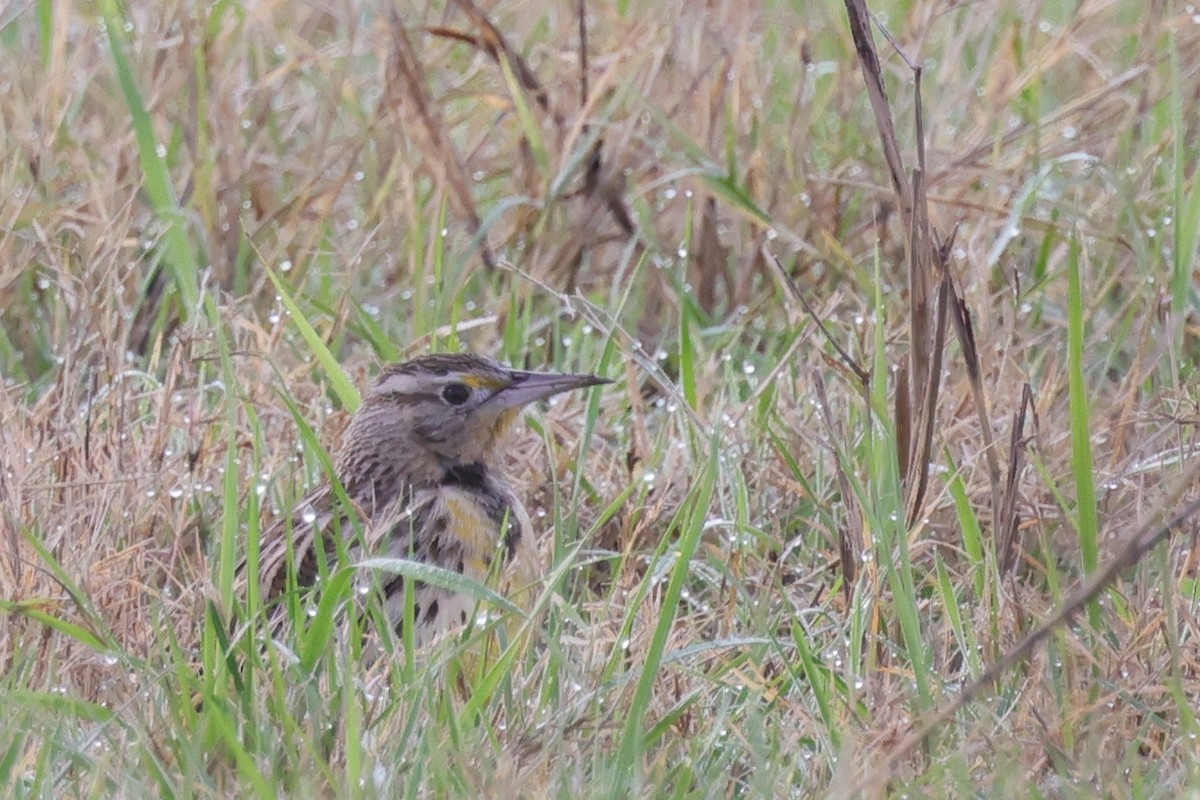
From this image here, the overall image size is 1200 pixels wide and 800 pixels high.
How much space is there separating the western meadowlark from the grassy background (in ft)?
0.39

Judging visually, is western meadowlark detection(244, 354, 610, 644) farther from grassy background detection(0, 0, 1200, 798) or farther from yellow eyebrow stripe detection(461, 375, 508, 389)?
grassy background detection(0, 0, 1200, 798)

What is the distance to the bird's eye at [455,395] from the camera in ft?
13.0

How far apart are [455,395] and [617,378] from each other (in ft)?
2.25

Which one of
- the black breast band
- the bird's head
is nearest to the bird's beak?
the bird's head

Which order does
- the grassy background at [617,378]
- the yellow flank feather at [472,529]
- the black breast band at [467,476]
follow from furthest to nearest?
1. the black breast band at [467,476]
2. the yellow flank feather at [472,529]
3. the grassy background at [617,378]

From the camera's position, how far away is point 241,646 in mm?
3074

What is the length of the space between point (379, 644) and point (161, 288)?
1.86 meters

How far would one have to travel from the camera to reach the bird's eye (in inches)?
156

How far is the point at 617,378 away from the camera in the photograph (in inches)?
181

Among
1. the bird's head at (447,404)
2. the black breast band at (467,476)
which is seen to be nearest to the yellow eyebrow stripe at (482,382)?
the bird's head at (447,404)

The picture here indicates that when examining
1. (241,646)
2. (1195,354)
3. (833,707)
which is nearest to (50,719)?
(241,646)

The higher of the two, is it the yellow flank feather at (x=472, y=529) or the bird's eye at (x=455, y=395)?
the bird's eye at (x=455, y=395)

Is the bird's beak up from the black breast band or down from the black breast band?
up

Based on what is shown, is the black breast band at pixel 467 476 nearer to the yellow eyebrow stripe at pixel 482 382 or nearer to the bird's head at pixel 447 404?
the bird's head at pixel 447 404
